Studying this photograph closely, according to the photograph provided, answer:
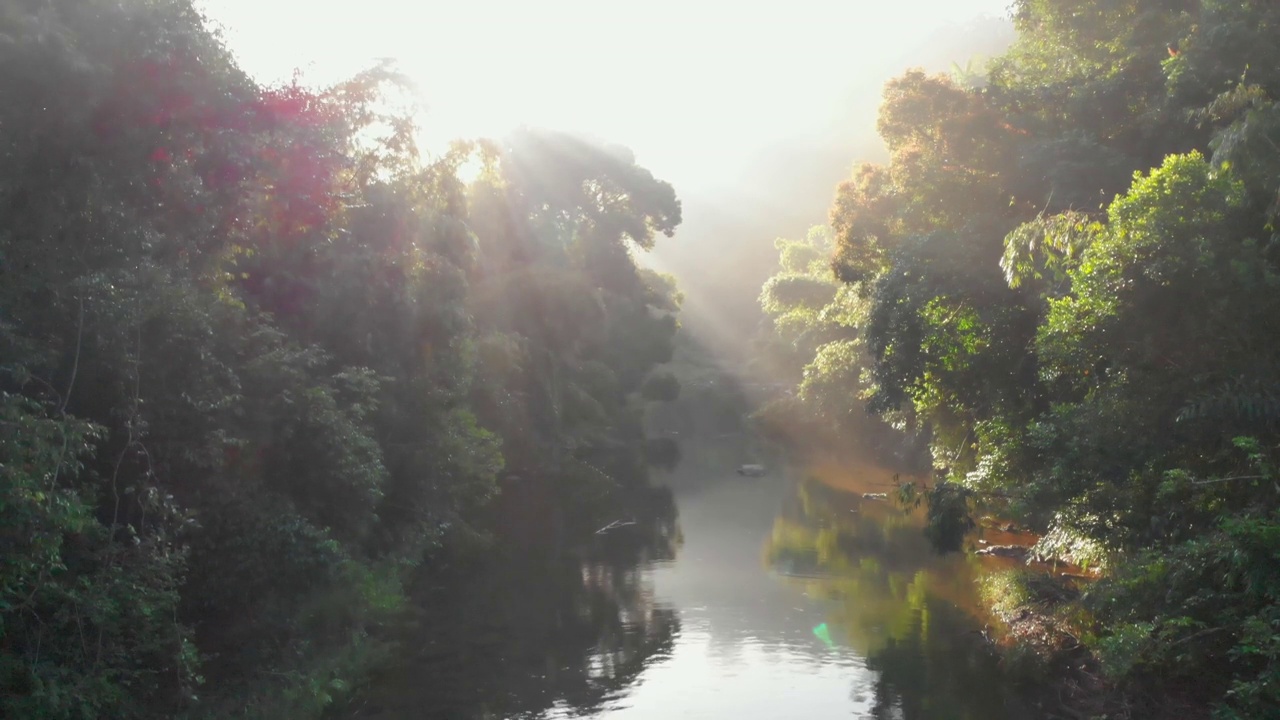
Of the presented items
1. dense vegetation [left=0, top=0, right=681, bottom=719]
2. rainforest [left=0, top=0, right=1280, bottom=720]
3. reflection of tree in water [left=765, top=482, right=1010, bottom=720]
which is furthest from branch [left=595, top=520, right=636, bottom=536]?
dense vegetation [left=0, top=0, right=681, bottom=719]

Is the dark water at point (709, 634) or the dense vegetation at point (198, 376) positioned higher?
the dense vegetation at point (198, 376)

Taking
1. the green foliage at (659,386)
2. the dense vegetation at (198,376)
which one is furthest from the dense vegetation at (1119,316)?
the green foliage at (659,386)

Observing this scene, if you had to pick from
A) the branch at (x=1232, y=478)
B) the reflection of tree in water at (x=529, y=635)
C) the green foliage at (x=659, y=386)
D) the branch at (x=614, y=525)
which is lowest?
the reflection of tree in water at (x=529, y=635)

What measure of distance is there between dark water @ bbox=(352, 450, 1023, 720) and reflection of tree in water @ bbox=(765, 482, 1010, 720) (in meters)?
0.04

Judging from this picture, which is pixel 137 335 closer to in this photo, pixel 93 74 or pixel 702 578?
pixel 93 74

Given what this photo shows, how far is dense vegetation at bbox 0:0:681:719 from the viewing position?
9.73 meters

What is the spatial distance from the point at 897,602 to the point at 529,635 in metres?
7.04

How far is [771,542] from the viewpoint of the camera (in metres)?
27.1

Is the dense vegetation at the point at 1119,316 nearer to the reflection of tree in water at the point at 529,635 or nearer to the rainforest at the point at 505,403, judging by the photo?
the rainforest at the point at 505,403

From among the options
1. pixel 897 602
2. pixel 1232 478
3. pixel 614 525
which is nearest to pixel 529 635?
pixel 897 602

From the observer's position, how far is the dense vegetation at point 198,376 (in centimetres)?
973

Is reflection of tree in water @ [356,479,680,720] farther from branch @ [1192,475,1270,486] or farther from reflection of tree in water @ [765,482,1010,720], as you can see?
branch @ [1192,475,1270,486]

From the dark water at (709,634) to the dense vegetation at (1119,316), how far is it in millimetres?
2202

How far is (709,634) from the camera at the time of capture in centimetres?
1809
